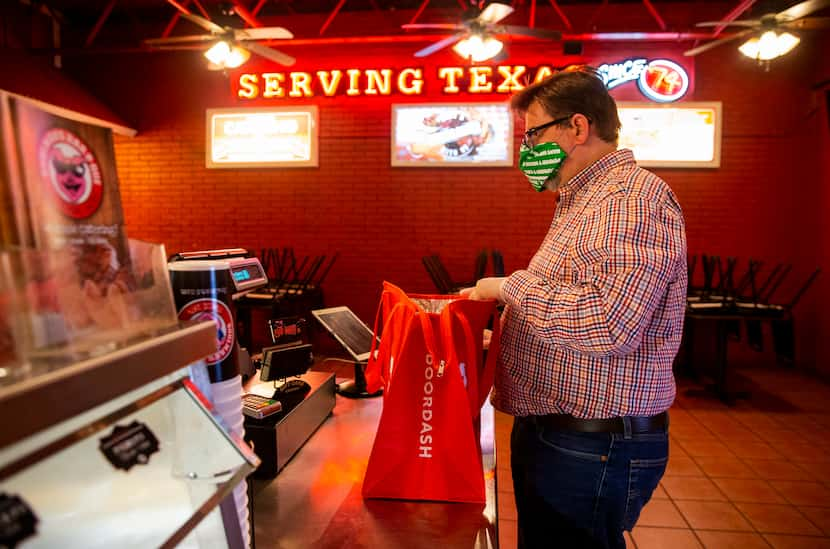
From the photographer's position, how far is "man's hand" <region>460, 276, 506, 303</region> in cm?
129

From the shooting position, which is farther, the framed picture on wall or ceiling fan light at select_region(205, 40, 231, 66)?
the framed picture on wall

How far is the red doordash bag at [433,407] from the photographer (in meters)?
1.24

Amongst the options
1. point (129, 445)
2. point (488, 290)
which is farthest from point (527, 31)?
point (129, 445)

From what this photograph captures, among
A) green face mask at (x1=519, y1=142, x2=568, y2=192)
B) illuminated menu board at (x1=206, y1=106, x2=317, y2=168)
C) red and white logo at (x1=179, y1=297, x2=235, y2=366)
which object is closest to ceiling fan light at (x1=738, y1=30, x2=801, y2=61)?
green face mask at (x1=519, y1=142, x2=568, y2=192)

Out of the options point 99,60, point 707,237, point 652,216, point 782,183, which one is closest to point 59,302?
point 652,216

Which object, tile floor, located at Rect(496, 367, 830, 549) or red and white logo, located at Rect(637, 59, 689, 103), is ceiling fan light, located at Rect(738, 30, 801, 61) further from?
tile floor, located at Rect(496, 367, 830, 549)

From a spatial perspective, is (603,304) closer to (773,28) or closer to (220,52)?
(773,28)

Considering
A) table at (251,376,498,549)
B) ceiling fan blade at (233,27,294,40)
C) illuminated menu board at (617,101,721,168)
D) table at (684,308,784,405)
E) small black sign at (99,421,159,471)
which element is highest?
A: ceiling fan blade at (233,27,294,40)

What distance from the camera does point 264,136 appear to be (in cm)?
631

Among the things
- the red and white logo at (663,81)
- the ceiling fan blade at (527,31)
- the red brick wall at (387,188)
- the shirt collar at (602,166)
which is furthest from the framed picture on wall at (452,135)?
the shirt collar at (602,166)

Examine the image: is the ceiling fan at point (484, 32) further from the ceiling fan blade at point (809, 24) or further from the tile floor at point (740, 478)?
the tile floor at point (740, 478)

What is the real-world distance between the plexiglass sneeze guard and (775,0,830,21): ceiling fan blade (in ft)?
16.2

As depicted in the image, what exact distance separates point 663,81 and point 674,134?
0.61 m

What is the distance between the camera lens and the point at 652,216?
44.4 inches
